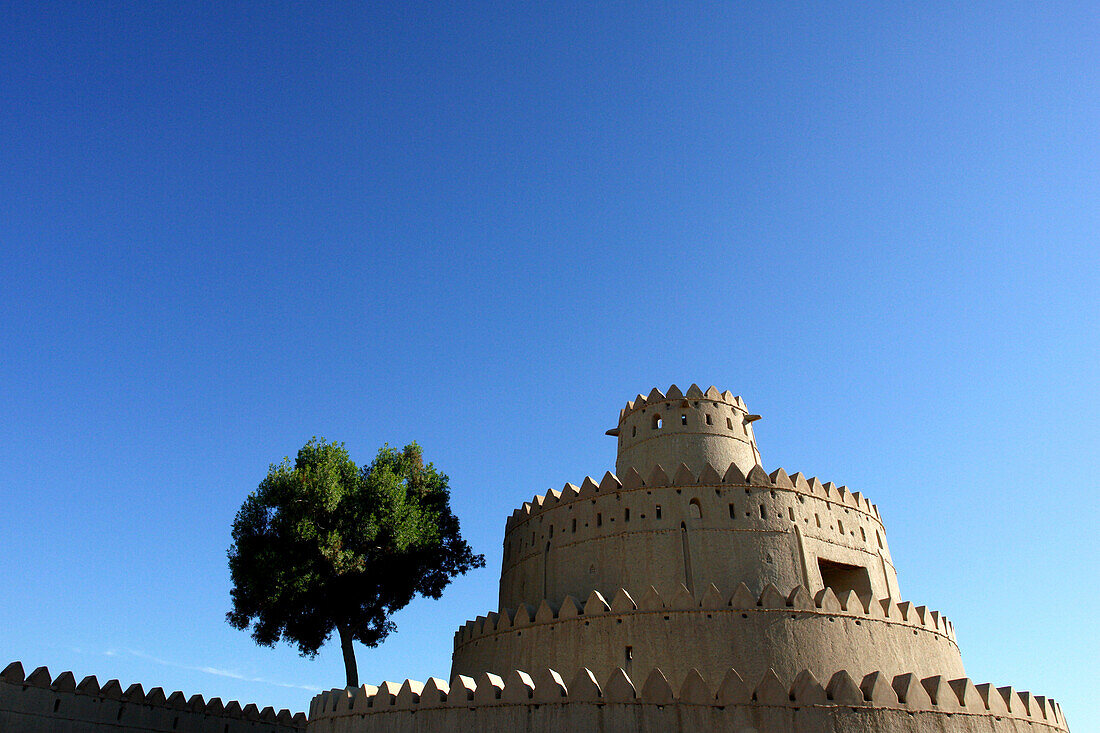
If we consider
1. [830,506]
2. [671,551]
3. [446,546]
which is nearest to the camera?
[671,551]

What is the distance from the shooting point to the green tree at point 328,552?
2616 cm

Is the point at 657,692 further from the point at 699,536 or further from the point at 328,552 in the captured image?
the point at 328,552

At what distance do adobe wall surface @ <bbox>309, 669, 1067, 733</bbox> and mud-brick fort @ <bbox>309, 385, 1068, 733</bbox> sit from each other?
0.04 metres

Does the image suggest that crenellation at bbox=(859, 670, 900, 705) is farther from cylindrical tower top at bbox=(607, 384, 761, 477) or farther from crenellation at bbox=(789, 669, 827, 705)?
cylindrical tower top at bbox=(607, 384, 761, 477)

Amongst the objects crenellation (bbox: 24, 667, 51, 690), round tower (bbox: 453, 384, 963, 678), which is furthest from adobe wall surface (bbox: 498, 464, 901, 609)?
crenellation (bbox: 24, 667, 51, 690)

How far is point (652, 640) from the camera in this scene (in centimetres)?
2092

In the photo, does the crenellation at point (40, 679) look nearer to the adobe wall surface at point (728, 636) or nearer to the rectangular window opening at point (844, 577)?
the adobe wall surface at point (728, 636)

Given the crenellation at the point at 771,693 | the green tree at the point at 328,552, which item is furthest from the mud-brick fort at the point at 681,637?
the green tree at the point at 328,552

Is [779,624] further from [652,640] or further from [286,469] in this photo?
[286,469]

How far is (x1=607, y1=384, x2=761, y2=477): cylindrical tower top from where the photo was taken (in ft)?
94.8

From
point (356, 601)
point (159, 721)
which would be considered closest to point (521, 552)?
point (356, 601)

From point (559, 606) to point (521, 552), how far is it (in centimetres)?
426

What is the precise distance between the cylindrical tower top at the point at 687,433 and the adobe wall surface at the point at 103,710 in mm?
17497

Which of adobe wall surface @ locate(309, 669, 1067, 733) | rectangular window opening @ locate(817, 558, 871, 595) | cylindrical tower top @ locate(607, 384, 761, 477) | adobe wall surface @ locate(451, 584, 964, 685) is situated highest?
cylindrical tower top @ locate(607, 384, 761, 477)
